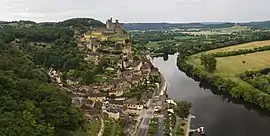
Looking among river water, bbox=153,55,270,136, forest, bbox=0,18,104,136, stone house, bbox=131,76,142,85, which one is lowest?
river water, bbox=153,55,270,136

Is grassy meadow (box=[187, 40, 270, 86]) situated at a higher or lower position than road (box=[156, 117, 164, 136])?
higher

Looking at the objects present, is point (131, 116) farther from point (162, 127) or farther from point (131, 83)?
point (131, 83)

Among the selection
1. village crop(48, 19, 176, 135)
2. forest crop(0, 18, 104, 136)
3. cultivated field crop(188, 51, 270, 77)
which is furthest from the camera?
cultivated field crop(188, 51, 270, 77)

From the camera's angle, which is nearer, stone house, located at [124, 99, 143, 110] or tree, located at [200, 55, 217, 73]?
stone house, located at [124, 99, 143, 110]

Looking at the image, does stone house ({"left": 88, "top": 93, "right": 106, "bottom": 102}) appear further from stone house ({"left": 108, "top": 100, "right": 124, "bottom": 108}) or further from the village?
stone house ({"left": 108, "top": 100, "right": 124, "bottom": 108})

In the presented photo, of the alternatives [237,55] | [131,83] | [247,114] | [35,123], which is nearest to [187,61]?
[237,55]

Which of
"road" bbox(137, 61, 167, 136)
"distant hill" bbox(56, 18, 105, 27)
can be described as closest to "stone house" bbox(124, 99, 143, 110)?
"road" bbox(137, 61, 167, 136)

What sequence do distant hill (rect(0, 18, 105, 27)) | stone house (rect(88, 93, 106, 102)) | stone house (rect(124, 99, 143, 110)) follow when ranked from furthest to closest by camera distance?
distant hill (rect(0, 18, 105, 27)) → stone house (rect(88, 93, 106, 102)) → stone house (rect(124, 99, 143, 110))
